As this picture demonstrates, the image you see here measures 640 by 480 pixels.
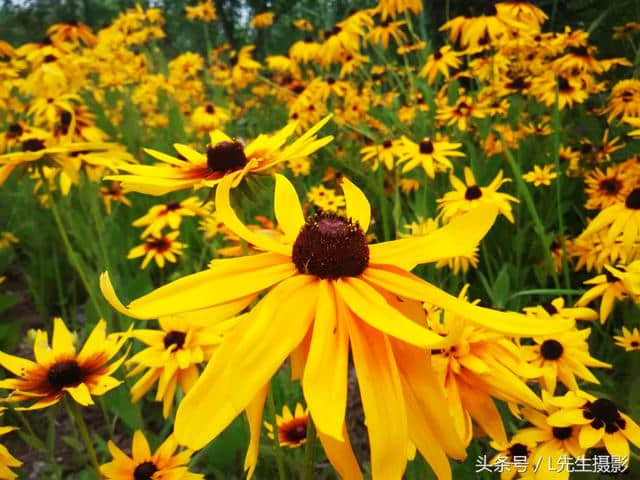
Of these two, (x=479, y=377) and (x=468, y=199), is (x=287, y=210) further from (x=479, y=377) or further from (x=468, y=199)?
(x=468, y=199)

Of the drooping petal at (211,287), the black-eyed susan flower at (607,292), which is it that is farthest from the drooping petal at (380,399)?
the black-eyed susan flower at (607,292)

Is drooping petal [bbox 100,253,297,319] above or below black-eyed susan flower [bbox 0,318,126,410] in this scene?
above


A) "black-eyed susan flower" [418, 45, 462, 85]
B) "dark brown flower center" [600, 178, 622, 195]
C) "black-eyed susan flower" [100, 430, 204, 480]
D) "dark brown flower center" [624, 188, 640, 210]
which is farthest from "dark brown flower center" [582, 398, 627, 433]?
"black-eyed susan flower" [418, 45, 462, 85]

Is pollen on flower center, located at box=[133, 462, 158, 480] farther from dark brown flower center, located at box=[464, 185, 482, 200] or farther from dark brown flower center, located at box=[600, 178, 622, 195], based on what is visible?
dark brown flower center, located at box=[600, 178, 622, 195]

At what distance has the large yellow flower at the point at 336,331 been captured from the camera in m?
0.46

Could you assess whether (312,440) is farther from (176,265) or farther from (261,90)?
(261,90)

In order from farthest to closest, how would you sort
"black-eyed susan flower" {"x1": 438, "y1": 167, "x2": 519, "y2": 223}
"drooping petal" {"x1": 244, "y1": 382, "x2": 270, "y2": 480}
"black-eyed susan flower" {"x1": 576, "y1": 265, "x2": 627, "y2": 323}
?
"black-eyed susan flower" {"x1": 438, "y1": 167, "x2": 519, "y2": 223}
"black-eyed susan flower" {"x1": 576, "y1": 265, "x2": 627, "y2": 323}
"drooping petal" {"x1": 244, "y1": 382, "x2": 270, "y2": 480}

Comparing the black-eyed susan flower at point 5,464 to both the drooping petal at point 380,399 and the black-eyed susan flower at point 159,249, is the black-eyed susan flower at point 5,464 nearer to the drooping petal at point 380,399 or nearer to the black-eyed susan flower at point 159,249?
the drooping petal at point 380,399

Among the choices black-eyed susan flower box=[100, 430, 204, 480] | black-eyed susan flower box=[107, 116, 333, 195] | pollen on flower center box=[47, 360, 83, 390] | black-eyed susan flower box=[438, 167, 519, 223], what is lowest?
black-eyed susan flower box=[100, 430, 204, 480]

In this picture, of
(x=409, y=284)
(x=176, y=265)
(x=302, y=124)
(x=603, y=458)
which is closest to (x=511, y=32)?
(x=302, y=124)

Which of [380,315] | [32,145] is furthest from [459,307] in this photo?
[32,145]

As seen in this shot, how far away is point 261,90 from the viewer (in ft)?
16.1

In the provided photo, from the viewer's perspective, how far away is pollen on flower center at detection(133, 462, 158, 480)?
90 cm

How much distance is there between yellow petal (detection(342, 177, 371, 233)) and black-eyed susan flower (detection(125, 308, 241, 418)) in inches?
17.2
